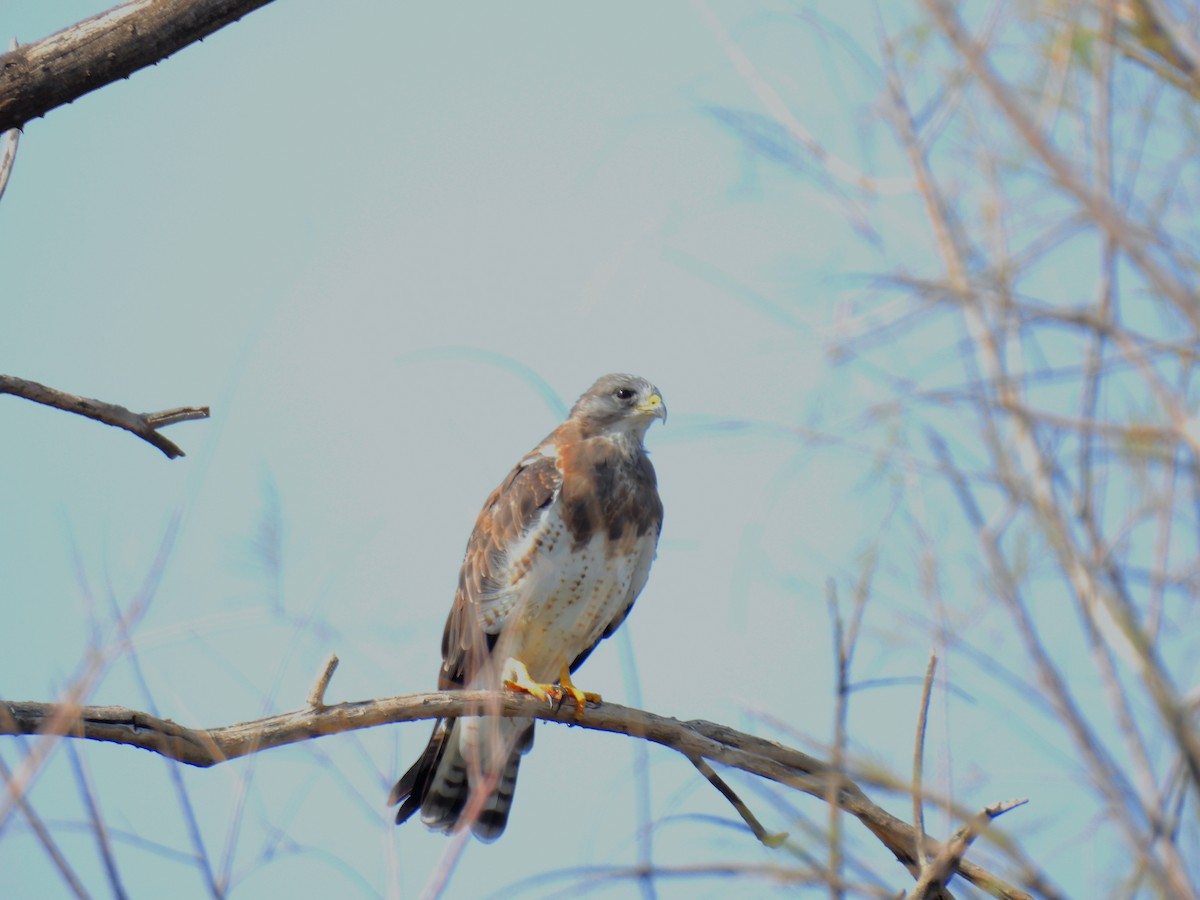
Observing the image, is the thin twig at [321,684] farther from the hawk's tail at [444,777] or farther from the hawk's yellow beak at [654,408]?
the hawk's yellow beak at [654,408]

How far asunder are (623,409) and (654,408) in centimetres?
18

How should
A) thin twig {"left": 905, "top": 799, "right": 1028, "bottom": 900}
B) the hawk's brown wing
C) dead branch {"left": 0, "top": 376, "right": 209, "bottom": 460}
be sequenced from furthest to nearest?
the hawk's brown wing, dead branch {"left": 0, "top": 376, "right": 209, "bottom": 460}, thin twig {"left": 905, "top": 799, "right": 1028, "bottom": 900}

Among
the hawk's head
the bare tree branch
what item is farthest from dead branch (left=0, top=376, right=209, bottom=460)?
the hawk's head

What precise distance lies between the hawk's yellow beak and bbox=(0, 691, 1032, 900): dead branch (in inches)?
66.9

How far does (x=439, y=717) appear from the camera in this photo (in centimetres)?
412

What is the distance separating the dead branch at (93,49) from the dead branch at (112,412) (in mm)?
906

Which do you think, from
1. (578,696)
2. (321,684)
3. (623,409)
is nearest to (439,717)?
(321,684)

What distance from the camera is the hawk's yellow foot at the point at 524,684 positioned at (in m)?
5.35

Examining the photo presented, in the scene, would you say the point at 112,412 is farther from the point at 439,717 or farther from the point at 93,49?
the point at 439,717

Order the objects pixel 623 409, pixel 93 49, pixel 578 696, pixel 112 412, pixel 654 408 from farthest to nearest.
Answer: pixel 623 409
pixel 654 408
pixel 578 696
pixel 93 49
pixel 112 412

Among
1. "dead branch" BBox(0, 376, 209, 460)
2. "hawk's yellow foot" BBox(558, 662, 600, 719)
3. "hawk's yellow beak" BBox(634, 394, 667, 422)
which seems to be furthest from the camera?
"hawk's yellow beak" BBox(634, 394, 667, 422)

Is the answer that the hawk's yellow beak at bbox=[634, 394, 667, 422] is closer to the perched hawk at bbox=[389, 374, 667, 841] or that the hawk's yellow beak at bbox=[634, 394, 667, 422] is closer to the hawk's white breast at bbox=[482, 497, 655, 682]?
the perched hawk at bbox=[389, 374, 667, 841]

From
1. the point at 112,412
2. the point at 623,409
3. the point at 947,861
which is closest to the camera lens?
the point at 947,861

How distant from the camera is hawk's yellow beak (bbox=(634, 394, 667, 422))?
617 centimetres
